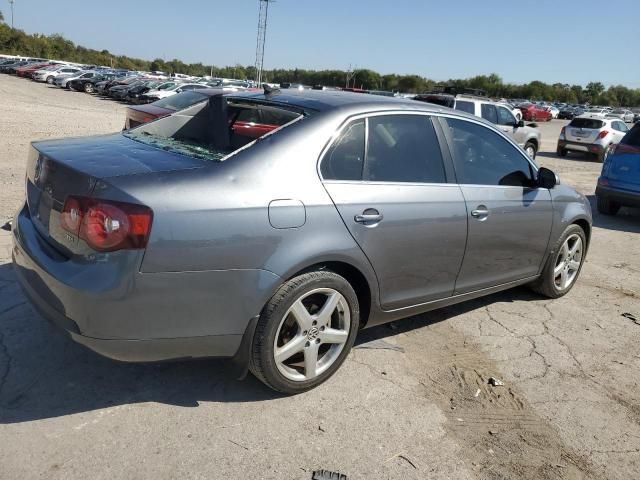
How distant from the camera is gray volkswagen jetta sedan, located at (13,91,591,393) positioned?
2.49 meters

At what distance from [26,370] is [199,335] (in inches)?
47.4

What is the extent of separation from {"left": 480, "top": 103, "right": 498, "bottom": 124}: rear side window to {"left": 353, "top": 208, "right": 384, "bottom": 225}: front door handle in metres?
12.1

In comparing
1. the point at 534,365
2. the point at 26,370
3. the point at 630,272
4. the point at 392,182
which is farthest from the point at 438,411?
the point at 630,272

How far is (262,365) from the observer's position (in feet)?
9.47

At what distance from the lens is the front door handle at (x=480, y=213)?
3.79m

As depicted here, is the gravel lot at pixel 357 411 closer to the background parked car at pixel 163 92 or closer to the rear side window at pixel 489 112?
the rear side window at pixel 489 112

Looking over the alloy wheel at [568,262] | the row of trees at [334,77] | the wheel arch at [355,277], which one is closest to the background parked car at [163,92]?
the alloy wheel at [568,262]

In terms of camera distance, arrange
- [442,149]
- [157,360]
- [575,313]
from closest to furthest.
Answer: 1. [157,360]
2. [442,149]
3. [575,313]

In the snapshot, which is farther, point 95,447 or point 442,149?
point 442,149

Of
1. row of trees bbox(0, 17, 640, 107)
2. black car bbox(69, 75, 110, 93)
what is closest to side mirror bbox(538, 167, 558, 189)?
black car bbox(69, 75, 110, 93)

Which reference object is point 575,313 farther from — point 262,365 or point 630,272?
point 262,365

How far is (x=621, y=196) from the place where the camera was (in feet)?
28.9

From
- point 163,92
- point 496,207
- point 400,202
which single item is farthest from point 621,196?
point 163,92

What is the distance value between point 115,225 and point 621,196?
8621 millimetres
